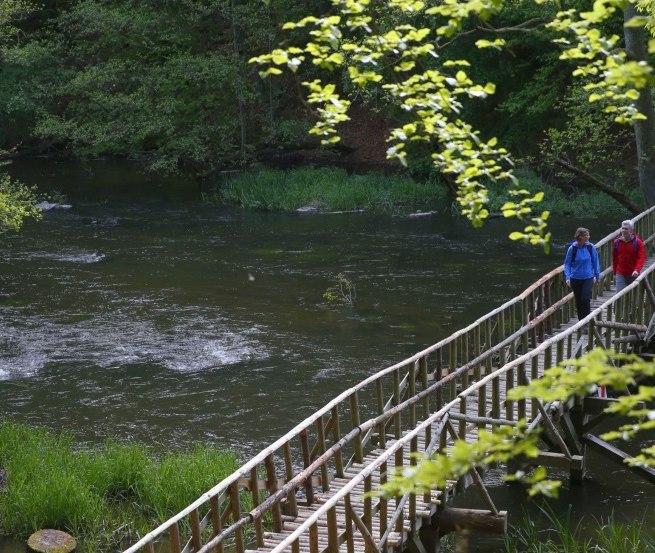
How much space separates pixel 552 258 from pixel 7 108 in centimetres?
2475

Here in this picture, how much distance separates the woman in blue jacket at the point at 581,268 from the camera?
54.5 feet

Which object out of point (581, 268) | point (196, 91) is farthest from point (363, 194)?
point (581, 268)

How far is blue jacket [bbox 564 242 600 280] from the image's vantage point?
655 inches

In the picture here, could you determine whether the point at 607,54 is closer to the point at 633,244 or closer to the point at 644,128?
the point at 633,244

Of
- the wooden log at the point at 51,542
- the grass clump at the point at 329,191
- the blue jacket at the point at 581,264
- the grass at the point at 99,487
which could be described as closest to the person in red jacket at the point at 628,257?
the blue jacket at the point at 581,264

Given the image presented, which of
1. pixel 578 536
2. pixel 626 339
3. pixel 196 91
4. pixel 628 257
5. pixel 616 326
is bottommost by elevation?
pixel 578 536

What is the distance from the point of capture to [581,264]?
54.6 ft

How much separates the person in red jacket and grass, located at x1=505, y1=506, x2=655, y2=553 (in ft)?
16.0

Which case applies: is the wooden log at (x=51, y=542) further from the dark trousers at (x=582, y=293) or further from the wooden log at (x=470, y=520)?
the dark trousers at (x=582, y=293)

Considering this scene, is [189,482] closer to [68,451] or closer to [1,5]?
[68,451]

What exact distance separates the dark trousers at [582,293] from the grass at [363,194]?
18950mm

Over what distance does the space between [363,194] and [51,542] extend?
1054 inches

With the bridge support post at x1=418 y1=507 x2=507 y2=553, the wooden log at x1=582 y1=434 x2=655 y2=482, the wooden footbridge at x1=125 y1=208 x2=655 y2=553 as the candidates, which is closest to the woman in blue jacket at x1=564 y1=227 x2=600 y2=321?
the wooden footbridge at x1=125 y1=208 x2=655 y2=553

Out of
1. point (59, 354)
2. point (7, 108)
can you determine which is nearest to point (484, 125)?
point (7, 108)
